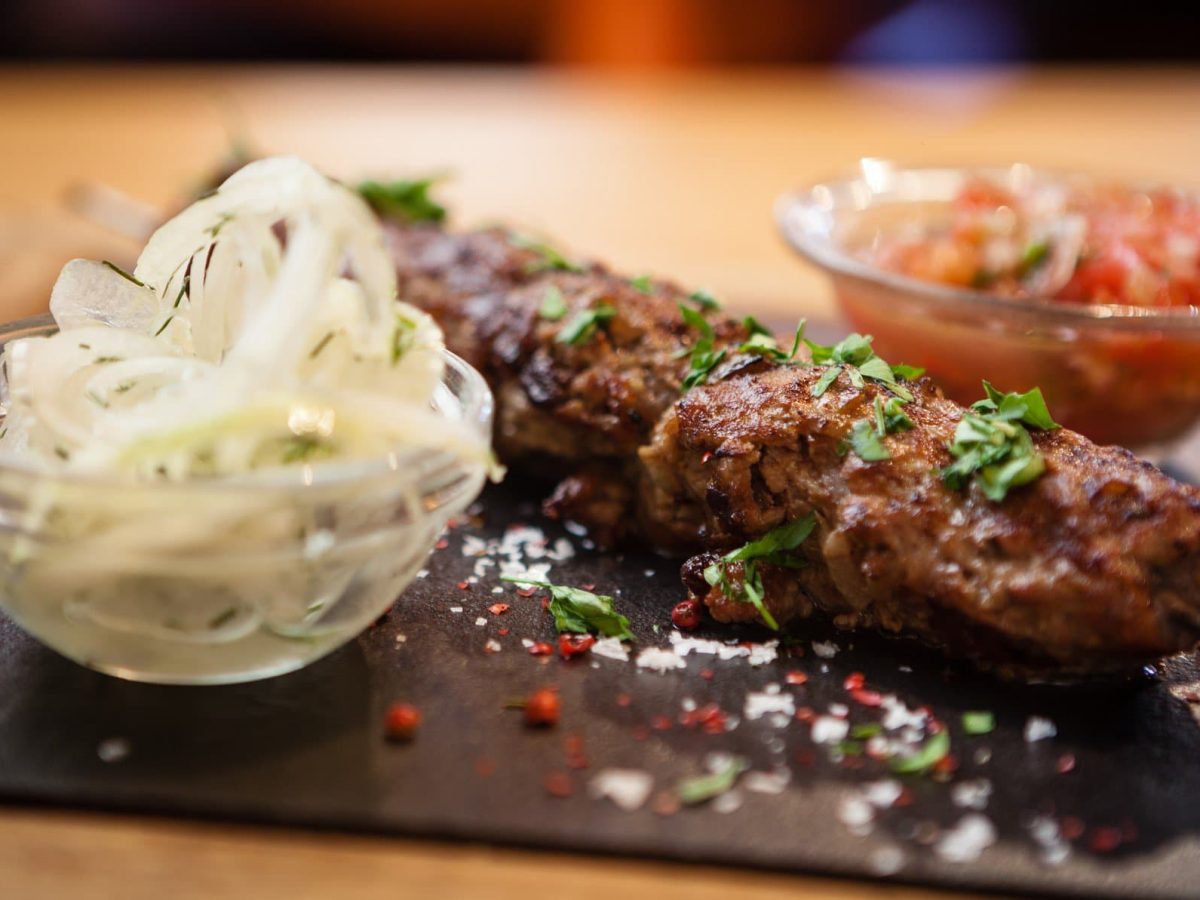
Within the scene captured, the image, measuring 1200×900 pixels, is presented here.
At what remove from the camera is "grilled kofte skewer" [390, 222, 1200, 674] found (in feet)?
7.56

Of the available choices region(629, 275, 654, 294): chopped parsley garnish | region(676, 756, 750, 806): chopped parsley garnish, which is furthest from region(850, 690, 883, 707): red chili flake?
region(629, 275, 654, 294): chopped parsley garnish

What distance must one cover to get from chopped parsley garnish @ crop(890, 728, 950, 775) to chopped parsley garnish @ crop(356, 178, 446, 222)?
300cm

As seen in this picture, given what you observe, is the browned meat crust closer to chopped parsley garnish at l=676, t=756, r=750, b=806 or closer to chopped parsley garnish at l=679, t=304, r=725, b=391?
chopped parsley garnish at l=679, t=304, r=725, b=391

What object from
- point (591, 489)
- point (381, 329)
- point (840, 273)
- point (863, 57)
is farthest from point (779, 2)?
point (381, 329)

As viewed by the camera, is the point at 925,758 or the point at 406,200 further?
the point at 406,200

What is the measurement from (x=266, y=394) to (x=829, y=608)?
131 centimetres

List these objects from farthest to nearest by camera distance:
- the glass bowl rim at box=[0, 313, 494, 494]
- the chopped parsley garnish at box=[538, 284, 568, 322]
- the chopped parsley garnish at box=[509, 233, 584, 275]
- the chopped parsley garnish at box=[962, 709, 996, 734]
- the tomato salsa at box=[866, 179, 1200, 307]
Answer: the tomato salsa at box=[866, 179, 1200, 307], the chopped parsley garnish at box=[509, 233, 584, 275], the chopped parsley garnish at box=[538, 284, 568, 322], the chopped parsley garnish at box=[962, 709, 996, 734], the glass bowl rim at box=[0, 313, 494, 494]

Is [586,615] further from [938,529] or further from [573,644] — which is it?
[938,529]

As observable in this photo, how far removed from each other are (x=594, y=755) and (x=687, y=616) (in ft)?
1.69

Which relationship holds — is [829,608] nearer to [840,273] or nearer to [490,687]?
[490,687]

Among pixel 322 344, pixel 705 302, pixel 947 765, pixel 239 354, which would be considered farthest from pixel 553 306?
pixel 947 765

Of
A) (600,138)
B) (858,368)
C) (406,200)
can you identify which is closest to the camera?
(858,368)

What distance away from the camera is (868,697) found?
2.44 meters

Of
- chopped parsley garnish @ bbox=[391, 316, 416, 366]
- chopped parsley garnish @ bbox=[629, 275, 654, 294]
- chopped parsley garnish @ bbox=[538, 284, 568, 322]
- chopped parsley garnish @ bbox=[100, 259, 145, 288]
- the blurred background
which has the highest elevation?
chopped parsley garnish @ bbox=[100, 259, 145, 288]
